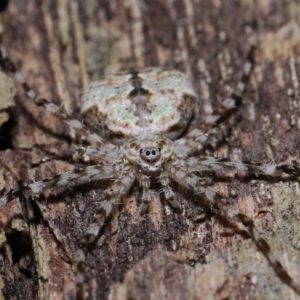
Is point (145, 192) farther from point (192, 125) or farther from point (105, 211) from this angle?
point (192, 125)

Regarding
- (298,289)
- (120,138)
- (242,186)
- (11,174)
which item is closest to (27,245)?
(11,174)

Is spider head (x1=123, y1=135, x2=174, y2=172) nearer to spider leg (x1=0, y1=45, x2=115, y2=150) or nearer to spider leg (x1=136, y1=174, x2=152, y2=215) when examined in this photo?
spider leg (x1=136, y1=174, x2=152, y2=215)

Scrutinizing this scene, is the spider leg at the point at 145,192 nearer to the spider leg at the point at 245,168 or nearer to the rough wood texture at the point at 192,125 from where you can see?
the rough wood texture at the point at 192,125

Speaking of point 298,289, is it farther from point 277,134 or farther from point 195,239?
point 277,134

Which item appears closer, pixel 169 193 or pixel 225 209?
pixel 225 209

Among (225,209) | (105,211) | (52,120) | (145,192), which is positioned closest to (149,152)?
(145,192)

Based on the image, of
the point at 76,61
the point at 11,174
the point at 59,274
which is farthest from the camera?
the point at 76,61
